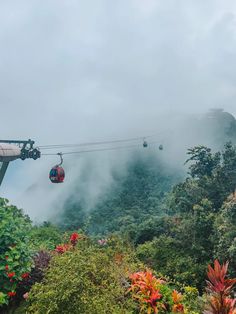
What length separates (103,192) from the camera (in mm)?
44375

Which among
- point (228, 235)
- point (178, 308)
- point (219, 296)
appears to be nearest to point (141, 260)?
point (228, 235)

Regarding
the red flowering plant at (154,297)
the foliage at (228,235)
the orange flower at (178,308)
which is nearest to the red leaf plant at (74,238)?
the red flowering plant at (154,297)

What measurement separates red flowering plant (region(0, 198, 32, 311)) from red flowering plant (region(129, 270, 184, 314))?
1913mm

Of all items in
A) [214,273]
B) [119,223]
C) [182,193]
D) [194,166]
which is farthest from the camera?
[119,223]

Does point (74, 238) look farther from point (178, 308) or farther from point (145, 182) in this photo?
point (145, 182)

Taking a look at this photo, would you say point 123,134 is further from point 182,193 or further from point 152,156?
point 182,193

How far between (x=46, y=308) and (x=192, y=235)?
8266 mm

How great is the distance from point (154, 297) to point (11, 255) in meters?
2.49

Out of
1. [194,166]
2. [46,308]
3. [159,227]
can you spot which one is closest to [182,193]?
[194,166]

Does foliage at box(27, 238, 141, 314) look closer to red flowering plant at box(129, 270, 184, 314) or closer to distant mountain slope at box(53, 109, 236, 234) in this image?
red flowering plant at box(129, 270, 184, 314)

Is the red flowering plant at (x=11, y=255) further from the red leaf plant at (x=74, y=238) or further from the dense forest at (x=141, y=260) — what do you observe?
the red leaf plant at (x=74, y=238)

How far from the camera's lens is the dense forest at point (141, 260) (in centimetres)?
570

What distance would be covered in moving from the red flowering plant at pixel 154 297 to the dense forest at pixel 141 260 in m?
0.02

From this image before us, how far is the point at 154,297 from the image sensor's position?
630 cm
